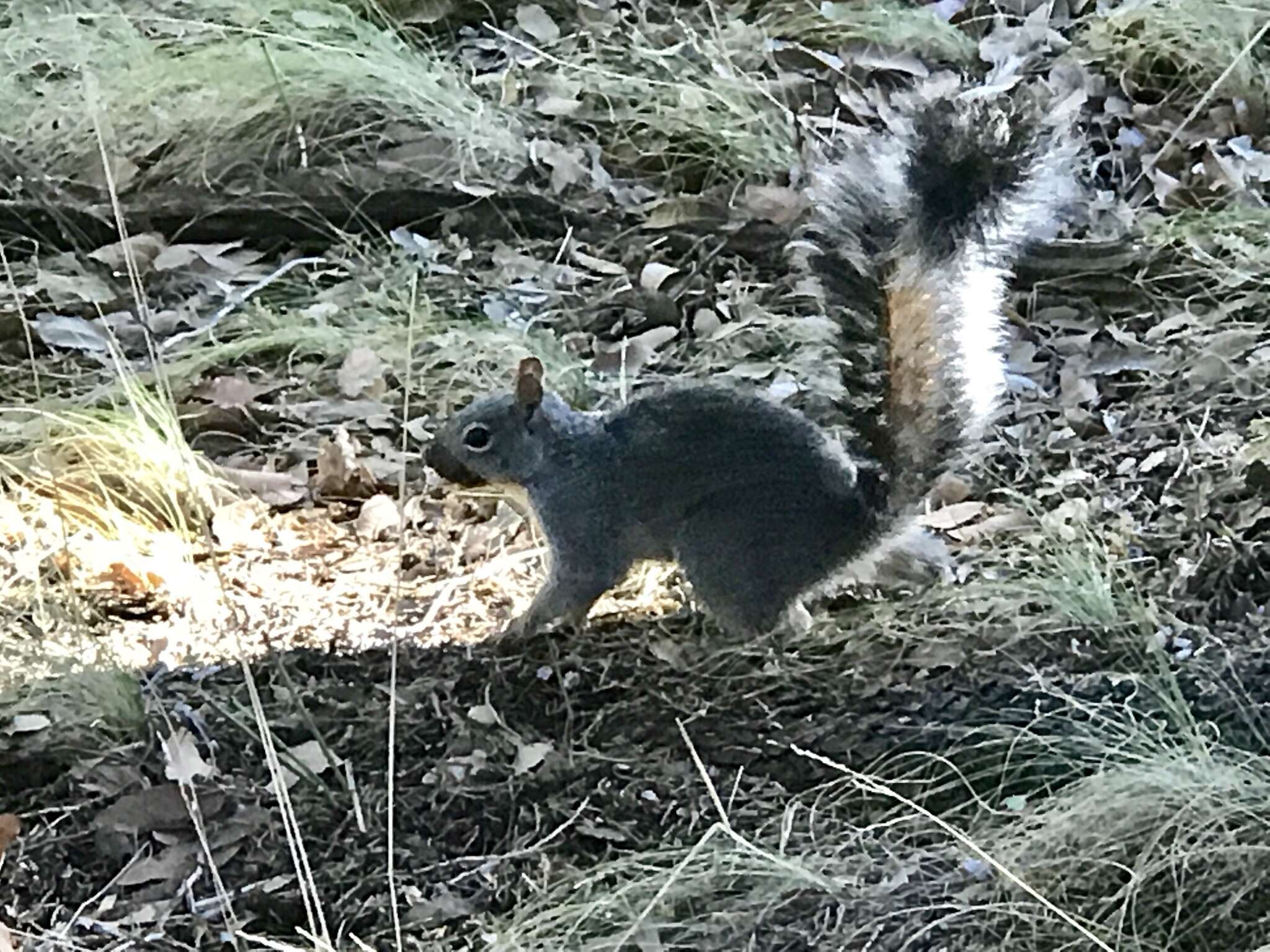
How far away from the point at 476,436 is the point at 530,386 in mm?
122

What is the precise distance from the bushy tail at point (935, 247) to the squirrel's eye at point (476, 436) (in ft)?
1.88

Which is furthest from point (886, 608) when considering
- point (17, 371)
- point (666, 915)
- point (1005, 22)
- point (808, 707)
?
point (1005, 22)

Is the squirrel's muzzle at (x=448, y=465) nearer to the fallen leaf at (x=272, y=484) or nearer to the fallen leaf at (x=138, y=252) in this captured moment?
the fallen leaf at (x=272, y=484)

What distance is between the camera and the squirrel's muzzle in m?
2.78

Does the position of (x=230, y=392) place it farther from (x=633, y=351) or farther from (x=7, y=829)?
(x=7, y=829)

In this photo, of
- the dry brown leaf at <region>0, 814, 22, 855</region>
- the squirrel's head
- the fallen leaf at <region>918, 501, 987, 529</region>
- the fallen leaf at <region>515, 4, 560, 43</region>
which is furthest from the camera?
the fallen leaf at <region>515, 4, 560, 43</region>

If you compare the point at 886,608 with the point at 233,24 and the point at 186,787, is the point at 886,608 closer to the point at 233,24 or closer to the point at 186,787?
the point at 186,787

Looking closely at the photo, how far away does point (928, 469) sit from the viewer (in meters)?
2.66

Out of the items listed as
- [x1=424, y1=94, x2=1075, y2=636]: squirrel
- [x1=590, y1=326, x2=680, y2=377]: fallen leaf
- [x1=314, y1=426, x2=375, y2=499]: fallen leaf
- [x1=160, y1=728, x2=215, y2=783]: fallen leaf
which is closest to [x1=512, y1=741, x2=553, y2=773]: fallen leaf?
[x1=424, y1=94, x2=1075, y2=636]: squirrel

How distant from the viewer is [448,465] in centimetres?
278

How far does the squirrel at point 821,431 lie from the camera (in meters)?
2.56

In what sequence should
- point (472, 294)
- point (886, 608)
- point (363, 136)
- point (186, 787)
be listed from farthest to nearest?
point (363, 136) < point (472, 294) < point (886, 608) < point (186, 787)

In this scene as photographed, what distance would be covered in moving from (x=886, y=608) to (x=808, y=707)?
29 centimetres

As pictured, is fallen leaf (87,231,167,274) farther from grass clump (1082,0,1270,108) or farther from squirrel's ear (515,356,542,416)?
grass clump (1082,0,1270,108)
